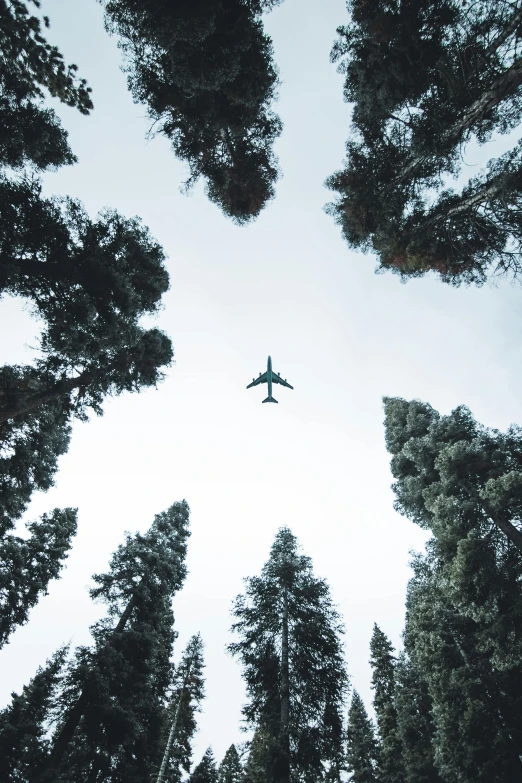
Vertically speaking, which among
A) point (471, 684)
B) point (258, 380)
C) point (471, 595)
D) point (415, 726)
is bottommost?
point (415, 726)

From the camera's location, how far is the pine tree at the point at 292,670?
37.6ft

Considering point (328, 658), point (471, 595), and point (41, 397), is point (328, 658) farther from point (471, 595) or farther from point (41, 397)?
point (41, 397)

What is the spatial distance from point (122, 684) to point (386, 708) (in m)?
16.3

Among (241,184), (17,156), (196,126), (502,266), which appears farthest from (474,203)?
(17,156)

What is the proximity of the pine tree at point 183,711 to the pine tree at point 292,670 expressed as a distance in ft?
26.9

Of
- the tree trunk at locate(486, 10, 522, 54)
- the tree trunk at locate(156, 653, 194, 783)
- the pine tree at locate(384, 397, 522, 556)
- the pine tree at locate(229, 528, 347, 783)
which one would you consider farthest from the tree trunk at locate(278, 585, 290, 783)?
the tree trunk at locate(486, 10, 522, 54)

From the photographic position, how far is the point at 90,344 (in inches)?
421

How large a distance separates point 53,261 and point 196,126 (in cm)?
644

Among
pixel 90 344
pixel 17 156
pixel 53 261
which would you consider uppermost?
pixel 17 156

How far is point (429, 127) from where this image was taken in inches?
401

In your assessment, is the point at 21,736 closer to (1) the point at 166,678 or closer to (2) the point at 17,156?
(1) the point at 166,678

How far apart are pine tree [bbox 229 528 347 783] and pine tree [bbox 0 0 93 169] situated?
1730 centimetres

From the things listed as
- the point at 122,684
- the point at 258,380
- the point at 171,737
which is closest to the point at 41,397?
the point at 122,684

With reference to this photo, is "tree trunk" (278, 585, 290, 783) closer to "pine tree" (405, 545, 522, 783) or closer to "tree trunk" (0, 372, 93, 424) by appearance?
"pine tree" (405, 545, 522, 783)
